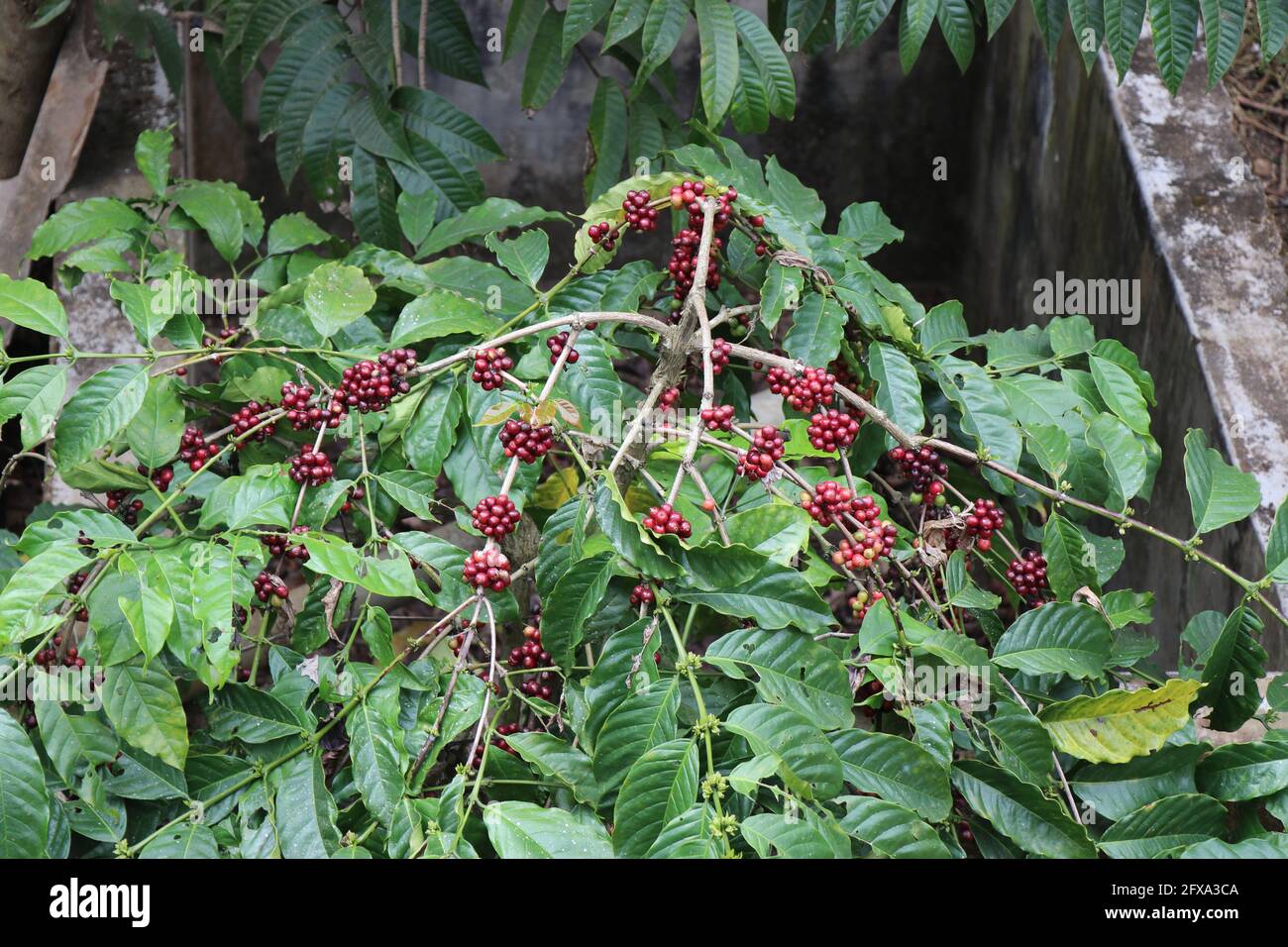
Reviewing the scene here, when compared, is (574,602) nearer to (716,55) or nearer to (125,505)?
(125,505)

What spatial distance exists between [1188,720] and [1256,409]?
128 cm

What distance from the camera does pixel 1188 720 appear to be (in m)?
1.61

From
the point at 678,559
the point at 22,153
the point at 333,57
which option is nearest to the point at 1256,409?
the point at 678,559

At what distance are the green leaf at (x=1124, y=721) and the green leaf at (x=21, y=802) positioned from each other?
1.22 m

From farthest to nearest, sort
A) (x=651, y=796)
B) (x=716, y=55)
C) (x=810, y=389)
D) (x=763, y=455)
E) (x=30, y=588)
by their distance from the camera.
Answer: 1. (x=716, y=55)
2. (x=810, y=389)
3. (x=763, y=455)
4. (x=30, y=588)
5. (x=651, y=796)

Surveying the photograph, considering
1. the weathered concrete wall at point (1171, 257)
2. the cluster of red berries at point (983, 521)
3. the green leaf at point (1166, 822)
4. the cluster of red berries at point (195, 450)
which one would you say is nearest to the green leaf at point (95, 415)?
the cluster of red berries at point (195, 450)

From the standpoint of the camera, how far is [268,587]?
178 centimetres

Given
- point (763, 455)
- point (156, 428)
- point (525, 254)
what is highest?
point (525, 254)

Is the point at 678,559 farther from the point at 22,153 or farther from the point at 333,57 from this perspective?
the point at 22,153

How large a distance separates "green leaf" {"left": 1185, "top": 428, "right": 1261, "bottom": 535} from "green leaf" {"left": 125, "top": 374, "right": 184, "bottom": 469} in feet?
4.77

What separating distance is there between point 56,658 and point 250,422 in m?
0.42

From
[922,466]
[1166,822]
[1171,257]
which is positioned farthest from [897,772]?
[1171,257]

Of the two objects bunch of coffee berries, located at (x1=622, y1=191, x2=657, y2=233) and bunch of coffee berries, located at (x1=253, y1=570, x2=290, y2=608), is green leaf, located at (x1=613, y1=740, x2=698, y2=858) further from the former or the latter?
bunch of coffee berries, located at (x1=622, y1=191, x2=657, y2=233)

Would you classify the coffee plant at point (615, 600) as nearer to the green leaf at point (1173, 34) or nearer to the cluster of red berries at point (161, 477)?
the cluster of red berries at point (161, 477)
